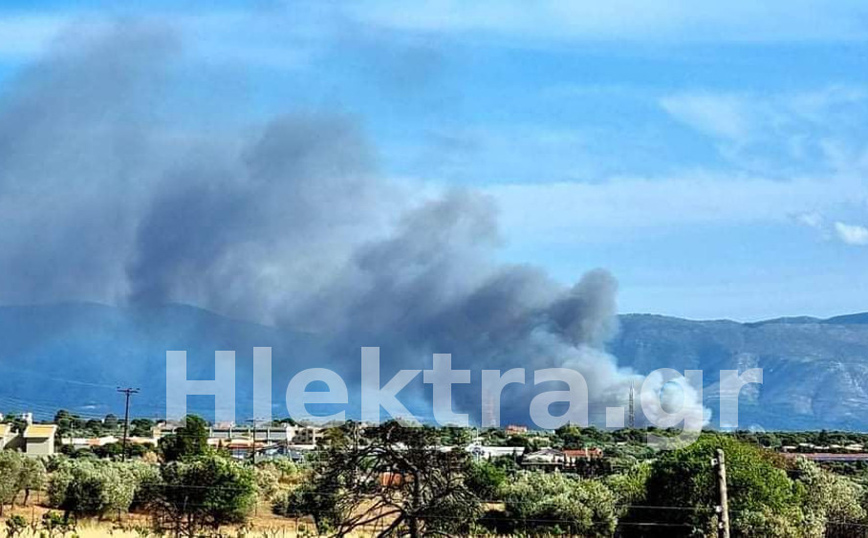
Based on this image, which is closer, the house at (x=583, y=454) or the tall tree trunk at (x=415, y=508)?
the tall tree trunk at (x=415, y=508)

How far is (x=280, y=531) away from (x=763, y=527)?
14.3 metres

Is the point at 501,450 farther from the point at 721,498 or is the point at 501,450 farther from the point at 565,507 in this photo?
the point at 721,498

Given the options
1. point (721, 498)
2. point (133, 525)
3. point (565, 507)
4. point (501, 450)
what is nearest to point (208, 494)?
point (133, 525)

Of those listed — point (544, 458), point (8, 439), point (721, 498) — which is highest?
point (8, 439)

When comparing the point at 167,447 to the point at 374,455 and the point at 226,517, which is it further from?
the point at 374,455

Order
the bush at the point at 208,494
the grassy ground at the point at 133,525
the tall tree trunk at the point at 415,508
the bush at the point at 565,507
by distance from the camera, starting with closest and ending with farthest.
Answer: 1. the tall tree trunk at the point at 415,508
2. the grassy ground at the point at 133,525
3. the bush at the point at 565,507
4. the bush at the point at 208,494

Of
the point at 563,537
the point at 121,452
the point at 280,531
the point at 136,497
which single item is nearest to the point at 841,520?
the point at 563,537

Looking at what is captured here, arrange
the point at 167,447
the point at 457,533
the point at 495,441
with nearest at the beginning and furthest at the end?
the point at 457,533 → the point at 167,447 → the point at 495,441

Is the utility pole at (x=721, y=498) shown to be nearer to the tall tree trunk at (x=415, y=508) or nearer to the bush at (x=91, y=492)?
the tall tree trunk at (x=415, y=508)

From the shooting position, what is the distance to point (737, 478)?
3388 centimetres

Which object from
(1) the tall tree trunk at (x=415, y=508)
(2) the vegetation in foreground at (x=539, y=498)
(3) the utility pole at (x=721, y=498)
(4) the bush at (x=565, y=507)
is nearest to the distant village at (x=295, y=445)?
(4) the bush at (x=565, y=507)

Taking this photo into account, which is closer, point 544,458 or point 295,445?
point 544,458

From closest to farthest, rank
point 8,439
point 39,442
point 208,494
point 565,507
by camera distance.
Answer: point 565,507 < point 208,494 < point 39,442 < point 8,439

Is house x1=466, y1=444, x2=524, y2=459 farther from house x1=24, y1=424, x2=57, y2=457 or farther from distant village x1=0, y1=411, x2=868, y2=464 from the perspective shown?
house x1=24, y1=424, x2=57, y2=457
